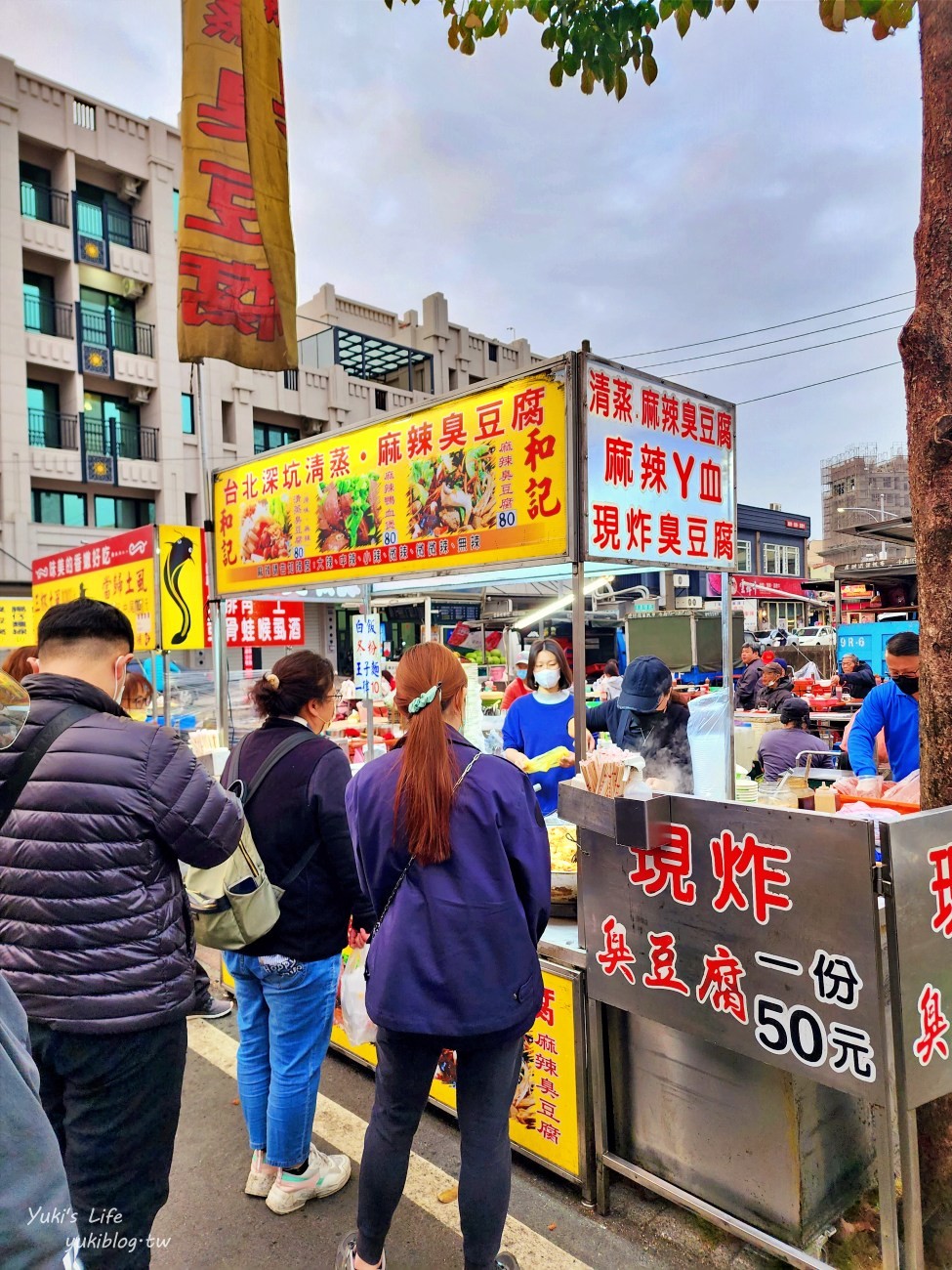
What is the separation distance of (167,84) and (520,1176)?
5713mm

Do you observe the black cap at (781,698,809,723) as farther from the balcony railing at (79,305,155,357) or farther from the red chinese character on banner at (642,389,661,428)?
the balcony railing at (79,305,155,357)

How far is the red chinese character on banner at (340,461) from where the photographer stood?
4395 mm

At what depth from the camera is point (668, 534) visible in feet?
11.4

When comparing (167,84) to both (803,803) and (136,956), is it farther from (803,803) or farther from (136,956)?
(803,803)

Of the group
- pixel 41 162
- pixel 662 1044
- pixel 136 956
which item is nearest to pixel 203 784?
pixel 136 956

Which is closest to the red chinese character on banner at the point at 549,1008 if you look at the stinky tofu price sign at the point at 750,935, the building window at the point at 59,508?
the stinky tofu price sign at the point at 750,935

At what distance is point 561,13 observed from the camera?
2.78 metres

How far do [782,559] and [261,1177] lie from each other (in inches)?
1518

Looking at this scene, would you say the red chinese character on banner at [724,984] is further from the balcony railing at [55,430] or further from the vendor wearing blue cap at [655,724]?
the balcony railing at [55,430]

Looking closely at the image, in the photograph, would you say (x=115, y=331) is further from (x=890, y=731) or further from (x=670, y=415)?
(x=890, y=731)

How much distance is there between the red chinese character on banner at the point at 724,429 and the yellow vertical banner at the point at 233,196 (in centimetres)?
230

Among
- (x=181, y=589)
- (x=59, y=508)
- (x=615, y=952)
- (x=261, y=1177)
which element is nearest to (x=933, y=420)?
(x=615, y=952)

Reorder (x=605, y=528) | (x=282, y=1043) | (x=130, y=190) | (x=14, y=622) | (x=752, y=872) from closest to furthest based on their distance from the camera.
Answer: (x=752, y=872) → (x=282, y=1043) → (x=605, y=528) → (x=14, y=622) → (x=130, y=190)

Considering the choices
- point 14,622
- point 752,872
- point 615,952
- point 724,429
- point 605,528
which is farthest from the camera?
point 14,622
